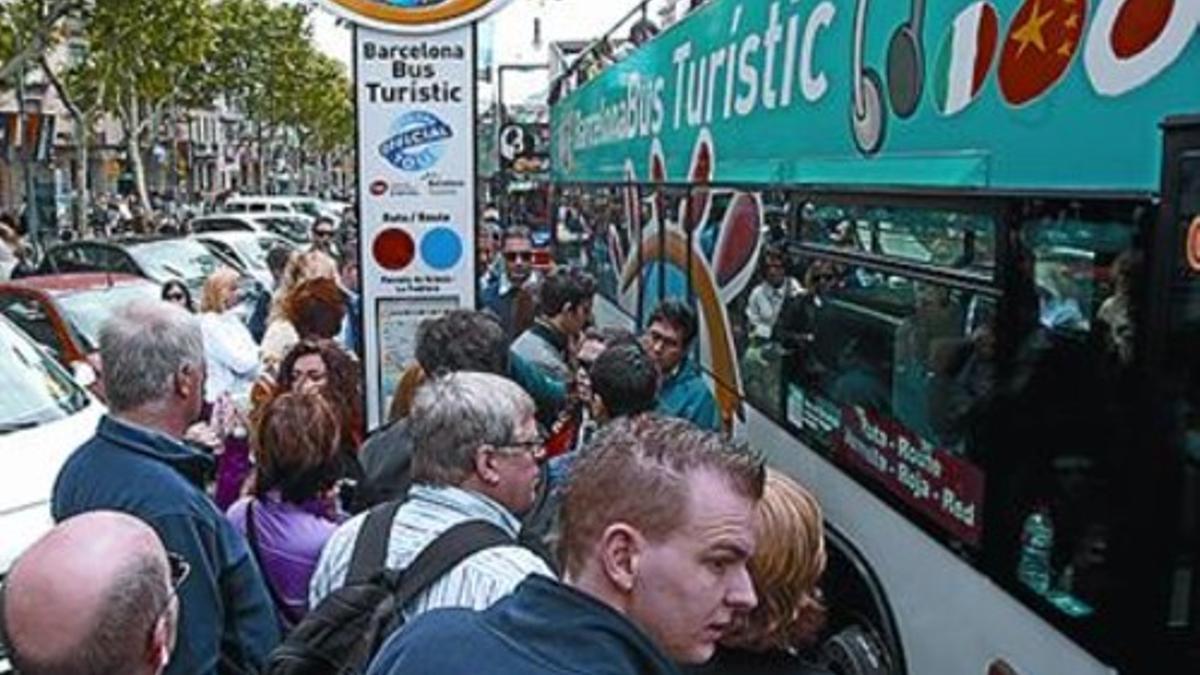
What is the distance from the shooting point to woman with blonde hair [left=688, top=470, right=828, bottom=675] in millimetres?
2682

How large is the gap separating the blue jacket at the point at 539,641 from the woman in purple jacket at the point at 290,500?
2.20m

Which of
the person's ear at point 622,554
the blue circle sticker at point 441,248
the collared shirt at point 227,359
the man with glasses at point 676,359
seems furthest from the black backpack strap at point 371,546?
the collared shirt at point 227,359

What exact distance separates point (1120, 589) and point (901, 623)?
148cm

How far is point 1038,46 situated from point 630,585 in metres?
2.49

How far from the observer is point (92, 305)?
447 inches

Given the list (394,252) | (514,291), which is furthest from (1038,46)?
(514,291)

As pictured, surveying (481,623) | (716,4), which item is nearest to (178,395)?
(481,623)

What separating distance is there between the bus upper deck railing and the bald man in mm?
6469

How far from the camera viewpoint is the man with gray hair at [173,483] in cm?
344

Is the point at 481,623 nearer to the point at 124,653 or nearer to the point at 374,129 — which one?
the point at 124,653

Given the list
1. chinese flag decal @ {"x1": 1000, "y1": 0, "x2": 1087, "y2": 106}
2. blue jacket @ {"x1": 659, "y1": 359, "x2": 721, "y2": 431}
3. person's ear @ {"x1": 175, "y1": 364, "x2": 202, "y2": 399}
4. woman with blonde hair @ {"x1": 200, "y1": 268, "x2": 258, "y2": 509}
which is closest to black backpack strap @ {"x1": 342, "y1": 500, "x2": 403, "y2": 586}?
person's ear @ {"x1": 175, "y1": 364, "x2": 202, "y2": 399}

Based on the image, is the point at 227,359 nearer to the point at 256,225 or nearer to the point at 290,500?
the point at 290,500

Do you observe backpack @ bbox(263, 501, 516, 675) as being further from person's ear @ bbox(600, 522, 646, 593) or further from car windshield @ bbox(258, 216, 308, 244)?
car windshield @ bbox(258, 216, 308, 244)

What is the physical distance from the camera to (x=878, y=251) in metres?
5.27
